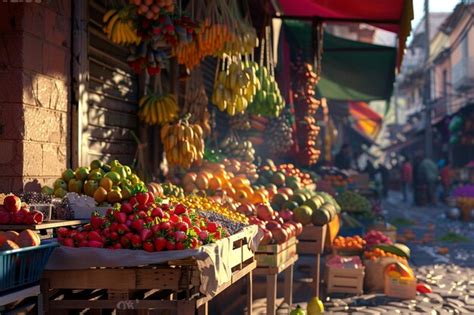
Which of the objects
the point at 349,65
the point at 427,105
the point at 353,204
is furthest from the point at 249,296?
the point at 427,105

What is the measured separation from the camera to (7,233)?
164 inches

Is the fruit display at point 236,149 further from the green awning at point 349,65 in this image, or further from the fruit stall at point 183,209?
the green awning at point 349,65

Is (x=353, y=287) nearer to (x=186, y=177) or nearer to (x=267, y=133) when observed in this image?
(x=186, y=177)

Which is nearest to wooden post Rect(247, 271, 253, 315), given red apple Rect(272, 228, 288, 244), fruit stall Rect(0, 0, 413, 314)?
fruit stall Rect(0, 0, 413, 314)

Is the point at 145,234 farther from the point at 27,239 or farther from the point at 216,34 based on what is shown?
the point at 216,34

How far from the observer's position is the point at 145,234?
447 centimetres

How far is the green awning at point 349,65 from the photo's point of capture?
594 inches

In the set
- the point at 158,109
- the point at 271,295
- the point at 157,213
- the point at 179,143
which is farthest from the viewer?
the point at 158,109

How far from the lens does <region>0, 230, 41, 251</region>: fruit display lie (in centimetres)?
403

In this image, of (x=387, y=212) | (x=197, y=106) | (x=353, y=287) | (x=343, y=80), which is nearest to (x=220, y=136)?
(x=197, y=106)

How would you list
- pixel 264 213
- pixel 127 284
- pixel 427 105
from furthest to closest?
pixel 427 105, pixel 264 213, pixel 127 284

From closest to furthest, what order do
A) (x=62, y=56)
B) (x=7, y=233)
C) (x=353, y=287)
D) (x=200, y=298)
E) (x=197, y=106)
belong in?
(x=7, y=233) < (x=200, y=298) < (x=62, y=56) < (x=353, y=287) < (x=197, y=106)

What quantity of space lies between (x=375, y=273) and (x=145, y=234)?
5.68 m

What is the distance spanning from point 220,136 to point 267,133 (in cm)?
149
